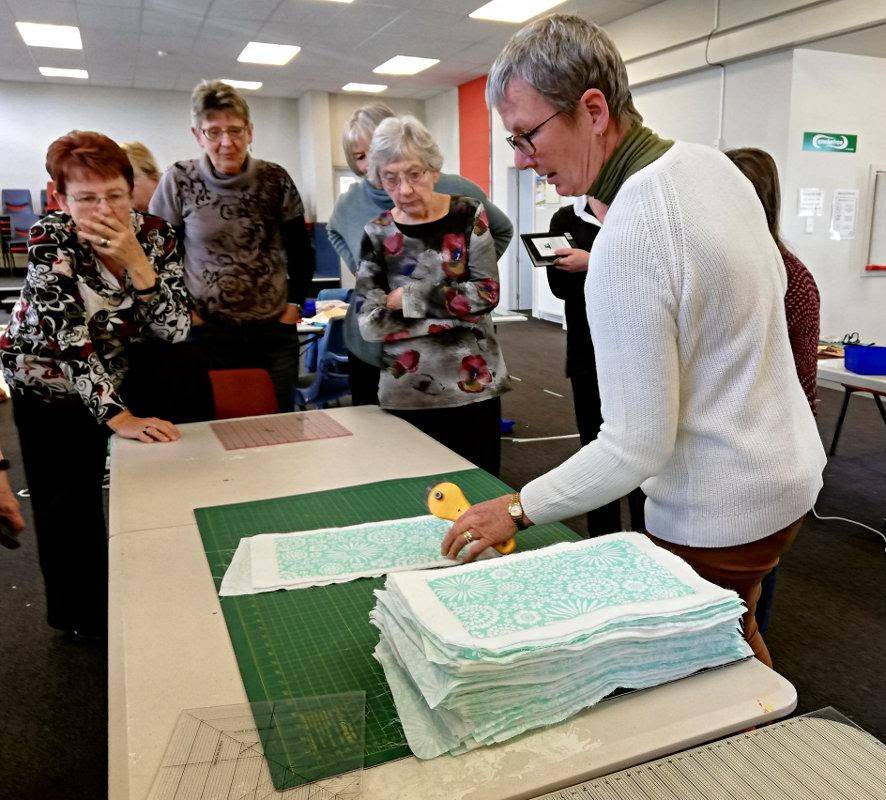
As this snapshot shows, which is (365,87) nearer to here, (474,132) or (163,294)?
(474,132)

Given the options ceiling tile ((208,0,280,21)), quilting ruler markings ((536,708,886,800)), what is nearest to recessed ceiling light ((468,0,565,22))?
ceiling tile ((208,0,280,21))

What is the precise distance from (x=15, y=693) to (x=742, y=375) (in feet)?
6.80

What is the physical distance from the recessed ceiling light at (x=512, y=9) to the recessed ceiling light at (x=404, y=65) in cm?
183

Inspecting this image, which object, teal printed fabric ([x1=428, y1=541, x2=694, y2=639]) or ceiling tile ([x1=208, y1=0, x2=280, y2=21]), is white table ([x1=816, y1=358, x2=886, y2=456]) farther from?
ceiling tile ([x1=208, y1=0, x2=280, y2=21])

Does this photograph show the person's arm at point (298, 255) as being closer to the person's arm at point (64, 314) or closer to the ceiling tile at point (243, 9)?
the person's arm at point (64, 314)

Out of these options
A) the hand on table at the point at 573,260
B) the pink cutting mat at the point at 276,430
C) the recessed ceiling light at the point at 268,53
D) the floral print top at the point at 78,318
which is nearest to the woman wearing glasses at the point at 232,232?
the pink cutting mat at the point at 276,430

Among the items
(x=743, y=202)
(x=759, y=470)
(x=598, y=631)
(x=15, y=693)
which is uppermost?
(x=743, y=202)

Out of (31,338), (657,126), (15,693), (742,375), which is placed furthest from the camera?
(657,126)

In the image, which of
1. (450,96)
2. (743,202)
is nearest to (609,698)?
(743,202)

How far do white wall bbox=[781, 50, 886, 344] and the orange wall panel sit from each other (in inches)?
181

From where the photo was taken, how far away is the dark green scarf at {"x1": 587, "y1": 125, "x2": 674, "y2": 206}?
989mm

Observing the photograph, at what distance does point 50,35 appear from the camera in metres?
7.64

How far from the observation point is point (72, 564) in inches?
79.7

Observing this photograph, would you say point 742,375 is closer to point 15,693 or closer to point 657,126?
point 15,693
